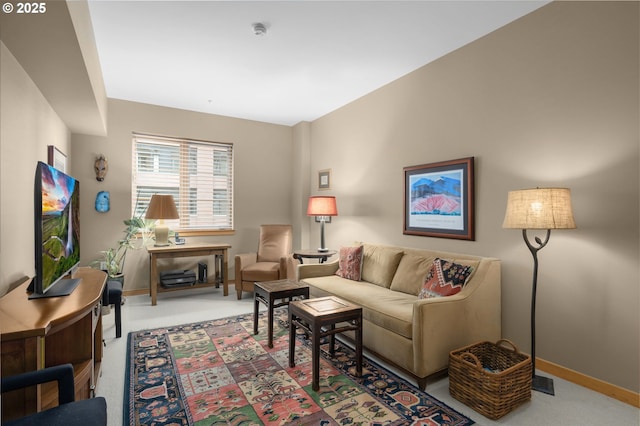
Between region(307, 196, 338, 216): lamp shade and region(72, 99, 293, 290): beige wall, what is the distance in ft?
4.70


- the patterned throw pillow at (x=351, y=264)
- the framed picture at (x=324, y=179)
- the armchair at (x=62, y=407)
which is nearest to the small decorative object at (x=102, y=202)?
the framed picture at (x=324, y=179)

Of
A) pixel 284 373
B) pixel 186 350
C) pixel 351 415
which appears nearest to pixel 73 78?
pixel 186 350

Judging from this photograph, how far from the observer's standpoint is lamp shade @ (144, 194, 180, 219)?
4430 millimetres

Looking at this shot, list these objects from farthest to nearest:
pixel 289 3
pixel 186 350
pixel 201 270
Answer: pixel 201 270, pixel 186 350, pixel 289 3

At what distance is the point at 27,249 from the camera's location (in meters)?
2.60

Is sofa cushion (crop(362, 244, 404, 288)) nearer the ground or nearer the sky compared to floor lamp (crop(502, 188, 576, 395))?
nearer the ground

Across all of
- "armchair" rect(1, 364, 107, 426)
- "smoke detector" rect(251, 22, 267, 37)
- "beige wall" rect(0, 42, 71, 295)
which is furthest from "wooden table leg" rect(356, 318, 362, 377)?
"smoke detector" rect(251, 22, 267, 37)

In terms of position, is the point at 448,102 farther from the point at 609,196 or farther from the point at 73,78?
the point at 73,78

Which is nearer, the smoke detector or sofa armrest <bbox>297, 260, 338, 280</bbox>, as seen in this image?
the smoke detector

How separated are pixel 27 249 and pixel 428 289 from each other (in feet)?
10.5

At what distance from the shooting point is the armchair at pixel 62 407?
4.10 ft

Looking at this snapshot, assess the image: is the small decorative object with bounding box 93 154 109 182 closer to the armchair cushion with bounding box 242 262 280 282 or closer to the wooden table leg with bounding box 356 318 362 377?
the armchair cushion with bounding box 242 262 280 282

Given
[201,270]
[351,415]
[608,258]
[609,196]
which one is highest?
[609,196]

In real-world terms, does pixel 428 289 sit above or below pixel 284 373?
above
